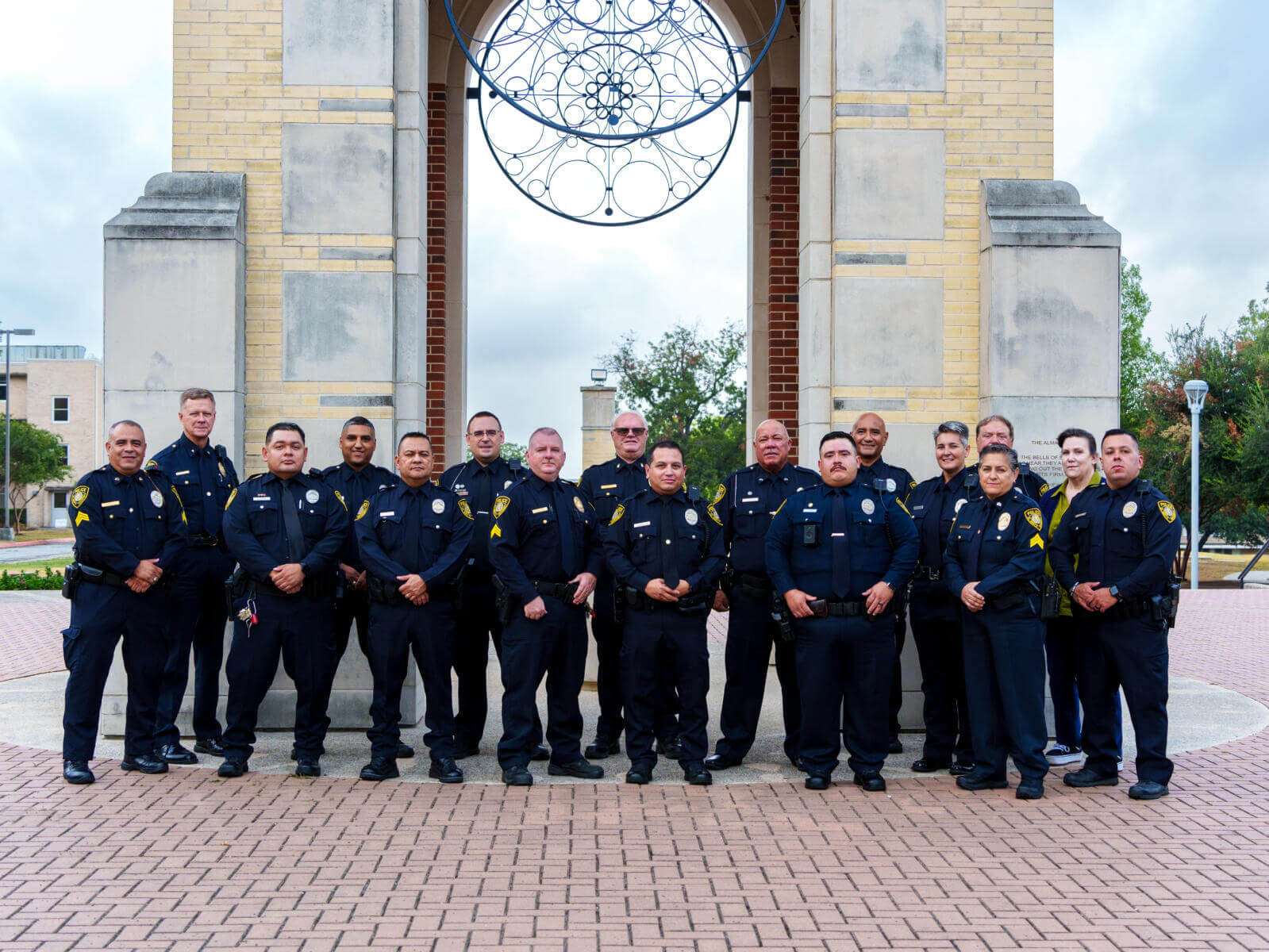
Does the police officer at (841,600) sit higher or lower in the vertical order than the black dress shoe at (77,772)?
higher

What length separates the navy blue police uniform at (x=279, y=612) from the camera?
650 cm

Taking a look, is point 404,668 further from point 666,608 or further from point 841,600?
point 841,600

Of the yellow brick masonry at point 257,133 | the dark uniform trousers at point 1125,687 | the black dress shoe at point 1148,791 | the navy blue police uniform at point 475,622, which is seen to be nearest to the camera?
the black dress shoe at point 1148,791

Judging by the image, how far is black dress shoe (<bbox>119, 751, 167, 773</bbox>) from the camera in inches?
258

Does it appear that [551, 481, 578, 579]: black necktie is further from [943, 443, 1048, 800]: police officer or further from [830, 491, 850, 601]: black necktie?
[943, 443, 1048, 800]: police officer

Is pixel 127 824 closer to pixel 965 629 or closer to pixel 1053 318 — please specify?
pixel 965 629

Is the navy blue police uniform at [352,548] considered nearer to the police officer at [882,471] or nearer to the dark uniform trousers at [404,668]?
the dark uniform trousers at [404,668]

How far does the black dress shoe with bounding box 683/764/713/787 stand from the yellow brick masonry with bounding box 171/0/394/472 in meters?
3.60

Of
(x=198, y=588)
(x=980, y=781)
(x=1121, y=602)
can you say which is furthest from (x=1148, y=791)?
(x=198, y=588)

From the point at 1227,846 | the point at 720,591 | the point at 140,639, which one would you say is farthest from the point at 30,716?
the point at 1227,846

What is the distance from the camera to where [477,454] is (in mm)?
7184

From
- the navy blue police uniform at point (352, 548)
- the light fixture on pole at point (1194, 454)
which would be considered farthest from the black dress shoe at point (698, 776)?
the light fixture on pole at point (1194, 454)

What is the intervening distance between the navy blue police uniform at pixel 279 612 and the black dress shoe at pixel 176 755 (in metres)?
0.53

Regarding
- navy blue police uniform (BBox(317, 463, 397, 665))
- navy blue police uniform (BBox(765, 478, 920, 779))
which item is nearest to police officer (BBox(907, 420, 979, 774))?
navy blue police uniform (BBox(765, 478, 920, 779))
